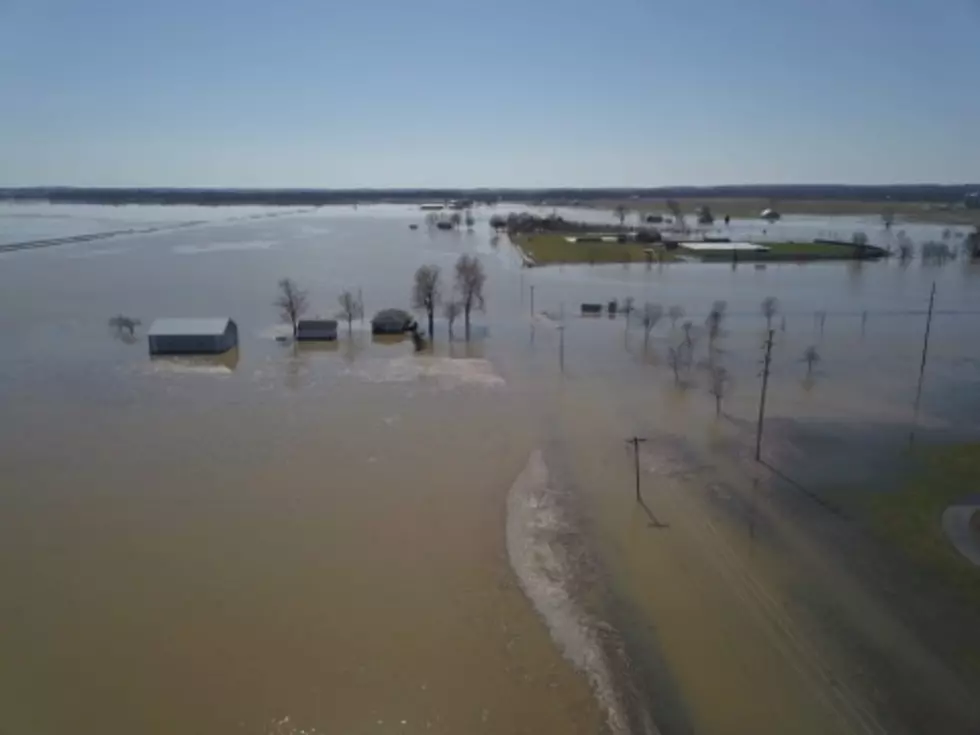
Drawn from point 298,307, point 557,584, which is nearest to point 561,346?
point 298,307

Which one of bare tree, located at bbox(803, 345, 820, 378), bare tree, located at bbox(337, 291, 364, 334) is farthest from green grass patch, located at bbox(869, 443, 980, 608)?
bare tree, located at bbox(337, 291, 364, 334)

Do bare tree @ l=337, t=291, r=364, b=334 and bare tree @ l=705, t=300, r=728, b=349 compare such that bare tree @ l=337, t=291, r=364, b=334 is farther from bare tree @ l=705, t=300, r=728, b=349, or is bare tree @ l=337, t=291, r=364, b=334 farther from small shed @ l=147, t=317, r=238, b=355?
bare tree @ l=705, t=300, r=728, b=349

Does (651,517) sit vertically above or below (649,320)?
below

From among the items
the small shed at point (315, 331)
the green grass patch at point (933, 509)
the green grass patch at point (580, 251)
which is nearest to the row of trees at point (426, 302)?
the small shed at point (315, 331)

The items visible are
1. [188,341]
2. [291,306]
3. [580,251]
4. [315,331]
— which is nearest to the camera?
[188,341]

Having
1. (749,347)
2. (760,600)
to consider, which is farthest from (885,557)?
(749,347)

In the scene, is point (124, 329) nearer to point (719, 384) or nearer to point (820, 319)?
point (719, 384)

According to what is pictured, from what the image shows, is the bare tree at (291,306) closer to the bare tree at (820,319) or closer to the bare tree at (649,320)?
the bare tree at (649,320)
